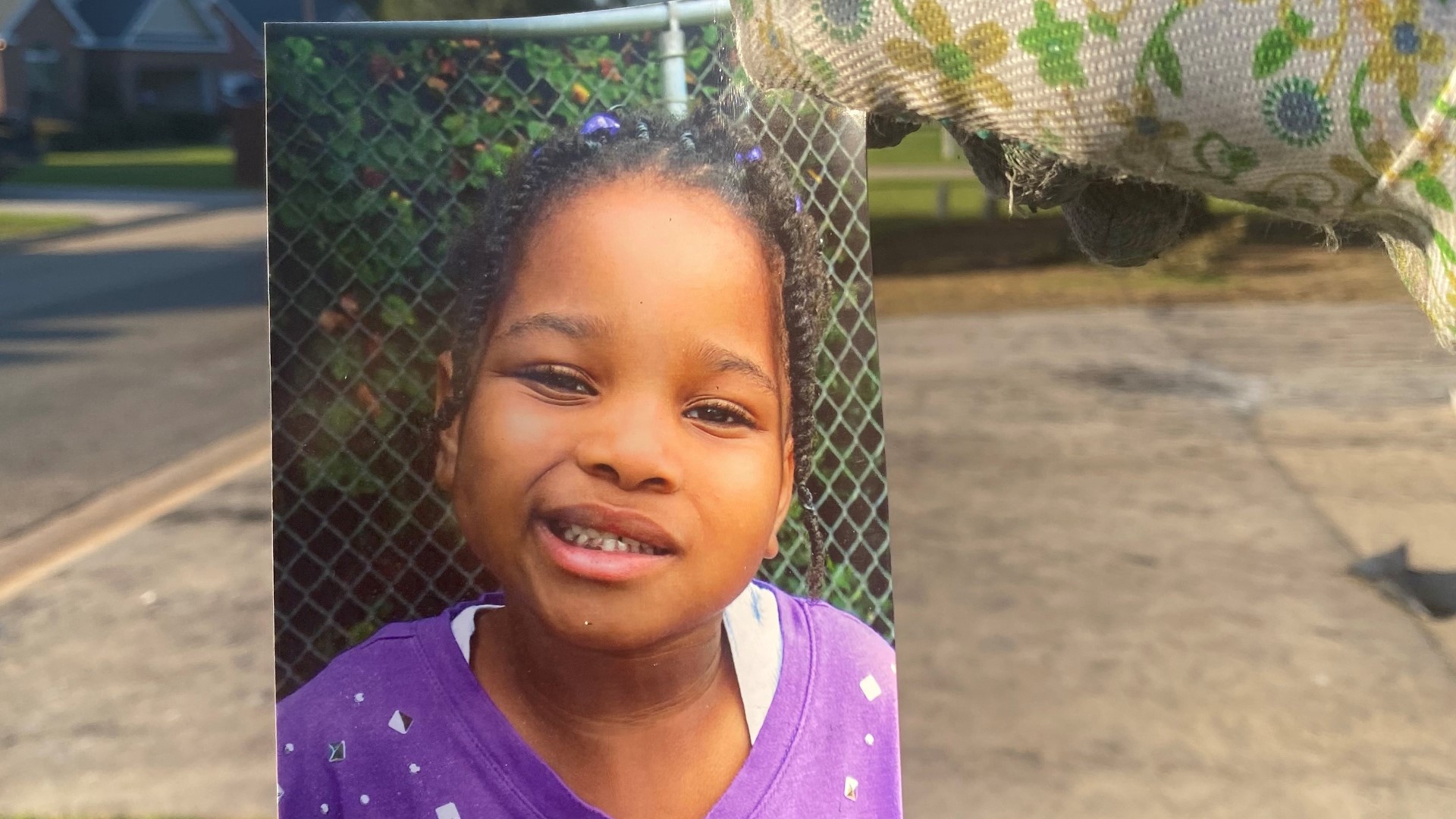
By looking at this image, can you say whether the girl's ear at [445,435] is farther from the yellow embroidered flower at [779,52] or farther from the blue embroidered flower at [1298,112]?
the blue embroidered flower at [1298,112]

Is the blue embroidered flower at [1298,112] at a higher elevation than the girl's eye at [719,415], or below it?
higher

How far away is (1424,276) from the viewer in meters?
0.90

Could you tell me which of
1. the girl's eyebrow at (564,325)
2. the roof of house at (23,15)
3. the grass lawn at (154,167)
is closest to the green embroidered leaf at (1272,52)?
the girl's eyebrow at (564,325)

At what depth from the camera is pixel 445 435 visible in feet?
4.49

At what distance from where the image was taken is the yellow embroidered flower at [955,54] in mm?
910

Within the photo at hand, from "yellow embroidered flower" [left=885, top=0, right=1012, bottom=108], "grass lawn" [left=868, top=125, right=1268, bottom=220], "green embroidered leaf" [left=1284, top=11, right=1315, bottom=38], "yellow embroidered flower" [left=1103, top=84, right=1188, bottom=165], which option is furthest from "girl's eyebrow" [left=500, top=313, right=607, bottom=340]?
"grass lawn" [left=868, top=125, right=1268, bottom=220]

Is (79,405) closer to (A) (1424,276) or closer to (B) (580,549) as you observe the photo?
(B) (580,549)

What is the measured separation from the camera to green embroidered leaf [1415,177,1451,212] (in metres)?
0.80

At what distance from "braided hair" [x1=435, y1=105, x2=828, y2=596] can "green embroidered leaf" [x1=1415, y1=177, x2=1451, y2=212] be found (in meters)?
0.66

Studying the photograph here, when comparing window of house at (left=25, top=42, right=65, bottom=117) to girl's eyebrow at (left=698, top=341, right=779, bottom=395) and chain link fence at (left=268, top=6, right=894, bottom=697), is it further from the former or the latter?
girl's eyebrow at (left=698, top=341, right=779, bottom=395)

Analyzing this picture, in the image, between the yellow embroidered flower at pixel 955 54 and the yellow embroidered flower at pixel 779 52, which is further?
the yellow embroidered flower at pixel 779 52

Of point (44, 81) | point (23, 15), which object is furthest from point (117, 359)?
point (44, 81)

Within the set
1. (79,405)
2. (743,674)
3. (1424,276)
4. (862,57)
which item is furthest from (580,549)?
(79,405)

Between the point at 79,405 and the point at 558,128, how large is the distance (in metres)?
5.19
